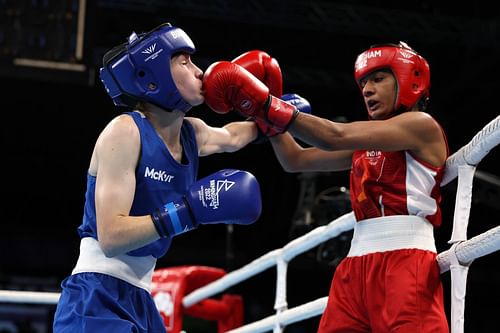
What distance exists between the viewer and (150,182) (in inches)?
85.3

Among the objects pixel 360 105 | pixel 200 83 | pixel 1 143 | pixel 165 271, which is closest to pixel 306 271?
pixel 360 105

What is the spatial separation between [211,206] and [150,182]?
9.0 inches

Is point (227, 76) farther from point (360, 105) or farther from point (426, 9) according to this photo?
point (360, 105)

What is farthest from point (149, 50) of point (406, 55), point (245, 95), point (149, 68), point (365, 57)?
point (406, 55)

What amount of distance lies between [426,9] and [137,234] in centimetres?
549

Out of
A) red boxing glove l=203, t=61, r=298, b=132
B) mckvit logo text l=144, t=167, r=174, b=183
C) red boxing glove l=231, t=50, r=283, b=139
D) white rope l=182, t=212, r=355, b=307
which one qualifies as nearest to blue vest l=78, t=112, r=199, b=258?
mckvit logo text l=144, t=167, r=174, b=183

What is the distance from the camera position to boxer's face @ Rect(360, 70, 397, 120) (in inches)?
95.9

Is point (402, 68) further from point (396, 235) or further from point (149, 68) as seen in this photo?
point (149, 68)

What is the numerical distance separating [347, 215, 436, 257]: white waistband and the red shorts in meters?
0.02

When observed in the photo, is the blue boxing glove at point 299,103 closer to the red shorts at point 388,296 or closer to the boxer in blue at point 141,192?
the boxer in blue at point 141,192

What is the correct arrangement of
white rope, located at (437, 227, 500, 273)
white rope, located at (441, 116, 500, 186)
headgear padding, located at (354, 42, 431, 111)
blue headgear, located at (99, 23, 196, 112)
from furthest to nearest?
1. headgear padding, located at (354, 42, 431, 111)
2. blue headgear, located at (99, 23, 196, 112)
3. white rope, located at (441, 116, 500, 186)
4. white rope, located at (437, 227, 500, 273)

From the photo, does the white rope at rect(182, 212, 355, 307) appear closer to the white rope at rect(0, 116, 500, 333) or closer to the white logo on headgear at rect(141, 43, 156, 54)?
the white rope at rect(0, 116, 500, 333)

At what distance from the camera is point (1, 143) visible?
8562mm

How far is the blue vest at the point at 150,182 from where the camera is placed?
216 centimetres
